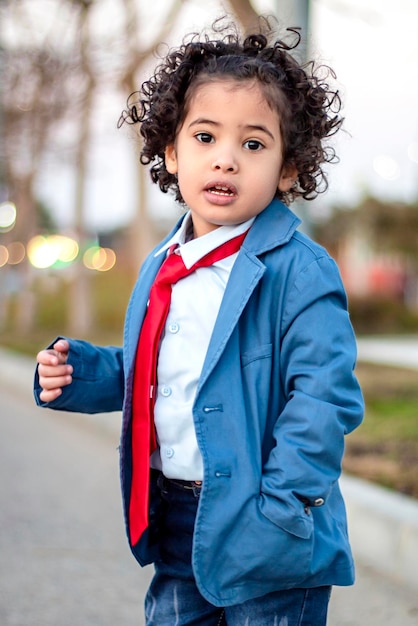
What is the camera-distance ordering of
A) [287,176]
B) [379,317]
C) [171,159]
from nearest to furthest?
[287,176] → [171,159] → [379,317]

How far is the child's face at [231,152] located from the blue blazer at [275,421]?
0.24ft

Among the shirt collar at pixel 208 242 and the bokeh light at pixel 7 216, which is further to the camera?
the bokeh light at pixel 7 216

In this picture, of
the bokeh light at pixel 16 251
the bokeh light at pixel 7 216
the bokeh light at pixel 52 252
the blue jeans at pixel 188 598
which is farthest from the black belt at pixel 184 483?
the bokeh light at pixel 52 252

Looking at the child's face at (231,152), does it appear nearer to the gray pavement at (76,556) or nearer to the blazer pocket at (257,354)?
the blazer pocket at (257,354)

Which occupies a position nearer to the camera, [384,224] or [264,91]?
[264,91]

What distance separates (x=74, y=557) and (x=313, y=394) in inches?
102

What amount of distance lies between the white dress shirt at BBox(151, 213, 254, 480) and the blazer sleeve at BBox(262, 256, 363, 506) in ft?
0.62

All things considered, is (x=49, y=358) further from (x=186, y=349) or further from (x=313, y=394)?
(x=313, y=394)

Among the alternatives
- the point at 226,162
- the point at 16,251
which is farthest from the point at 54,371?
the point at 16,251

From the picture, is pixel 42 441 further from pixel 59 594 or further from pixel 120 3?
pixel 120 3

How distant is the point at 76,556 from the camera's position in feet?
13.0

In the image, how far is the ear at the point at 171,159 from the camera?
6.90 feet

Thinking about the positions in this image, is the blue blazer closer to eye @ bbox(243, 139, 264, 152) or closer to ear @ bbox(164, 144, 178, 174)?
eye @ bbox(243, 139, 264, 152)

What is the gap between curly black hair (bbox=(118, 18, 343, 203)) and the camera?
192 centimetres
